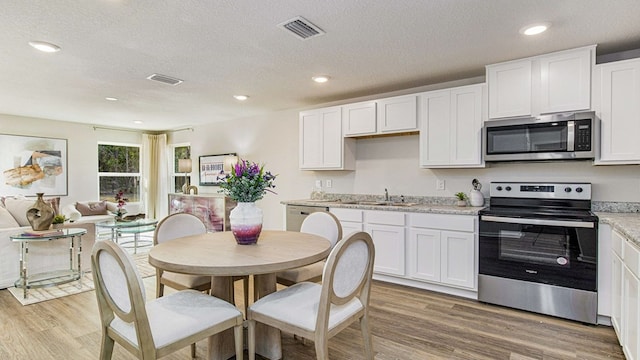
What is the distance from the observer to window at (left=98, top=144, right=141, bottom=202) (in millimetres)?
6980

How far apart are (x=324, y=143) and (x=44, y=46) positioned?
114 inches

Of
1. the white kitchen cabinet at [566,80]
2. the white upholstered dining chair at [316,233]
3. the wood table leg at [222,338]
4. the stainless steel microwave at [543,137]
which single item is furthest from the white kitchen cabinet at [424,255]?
the wood table leg at [222,338]

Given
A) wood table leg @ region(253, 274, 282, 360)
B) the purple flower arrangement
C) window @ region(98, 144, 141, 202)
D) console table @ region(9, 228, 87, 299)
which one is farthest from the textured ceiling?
window @ region(98, 144, 141, 202)

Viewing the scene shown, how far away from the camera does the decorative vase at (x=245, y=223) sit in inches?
87.0

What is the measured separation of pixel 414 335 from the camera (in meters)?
2.53

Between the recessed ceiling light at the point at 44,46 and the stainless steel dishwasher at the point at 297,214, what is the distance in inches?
111

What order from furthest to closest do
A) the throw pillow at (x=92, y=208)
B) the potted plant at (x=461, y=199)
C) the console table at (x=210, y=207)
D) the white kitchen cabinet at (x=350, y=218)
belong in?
1. the throw pillow at (x=92, y=208)
2. the console table at (x=210, y=207)
3. the white kitchen cabinet at (x=350, y=218)
4. the potted plant at (x=461, y=199)

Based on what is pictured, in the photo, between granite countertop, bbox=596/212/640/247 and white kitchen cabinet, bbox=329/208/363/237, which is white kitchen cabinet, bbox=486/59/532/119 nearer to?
granite countertop, bbox=596/212/640/247

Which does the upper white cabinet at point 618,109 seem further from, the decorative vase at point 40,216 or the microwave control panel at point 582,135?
the decorative vase at point 40,216

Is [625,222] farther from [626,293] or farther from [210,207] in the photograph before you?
[210,207]

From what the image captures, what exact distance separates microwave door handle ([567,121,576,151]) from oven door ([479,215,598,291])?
2.10 ft

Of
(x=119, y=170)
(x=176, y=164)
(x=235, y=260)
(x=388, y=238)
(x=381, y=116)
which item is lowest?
(x=388, y=238)

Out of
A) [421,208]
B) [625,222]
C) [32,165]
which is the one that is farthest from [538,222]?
[32,165]

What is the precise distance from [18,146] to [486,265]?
733cm
